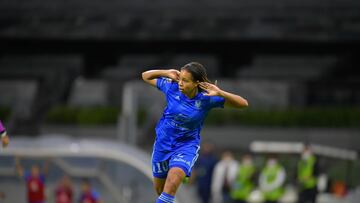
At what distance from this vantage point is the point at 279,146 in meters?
19.9

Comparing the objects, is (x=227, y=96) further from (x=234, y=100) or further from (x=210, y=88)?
(x=210, y=88)

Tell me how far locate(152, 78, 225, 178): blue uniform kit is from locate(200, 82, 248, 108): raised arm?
0.08m

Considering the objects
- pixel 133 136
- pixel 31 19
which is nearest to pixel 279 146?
pixel 133 136

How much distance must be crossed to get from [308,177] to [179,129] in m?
8.94

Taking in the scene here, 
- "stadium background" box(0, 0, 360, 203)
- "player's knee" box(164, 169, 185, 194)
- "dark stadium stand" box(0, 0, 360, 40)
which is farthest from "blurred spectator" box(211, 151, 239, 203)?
"player's knee" box(164, 169, 185, 194)

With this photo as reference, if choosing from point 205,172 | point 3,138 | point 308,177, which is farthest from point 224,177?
point 3,138

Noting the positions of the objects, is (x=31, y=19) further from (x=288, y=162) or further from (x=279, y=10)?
(x=288, y=162)

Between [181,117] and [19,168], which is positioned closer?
[181,117]

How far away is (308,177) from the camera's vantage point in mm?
17422

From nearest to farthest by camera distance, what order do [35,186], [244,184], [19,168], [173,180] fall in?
1. [173,180]
2. [35,186]
3. [19,168]
4. [244,184]

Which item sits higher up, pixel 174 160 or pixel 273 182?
pixel 273 182

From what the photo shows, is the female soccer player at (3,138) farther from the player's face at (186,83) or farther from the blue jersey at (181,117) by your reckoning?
the player's face at (186,83)

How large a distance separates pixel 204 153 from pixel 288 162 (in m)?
1.73

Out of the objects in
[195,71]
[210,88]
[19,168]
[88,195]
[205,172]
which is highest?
[195,71]
